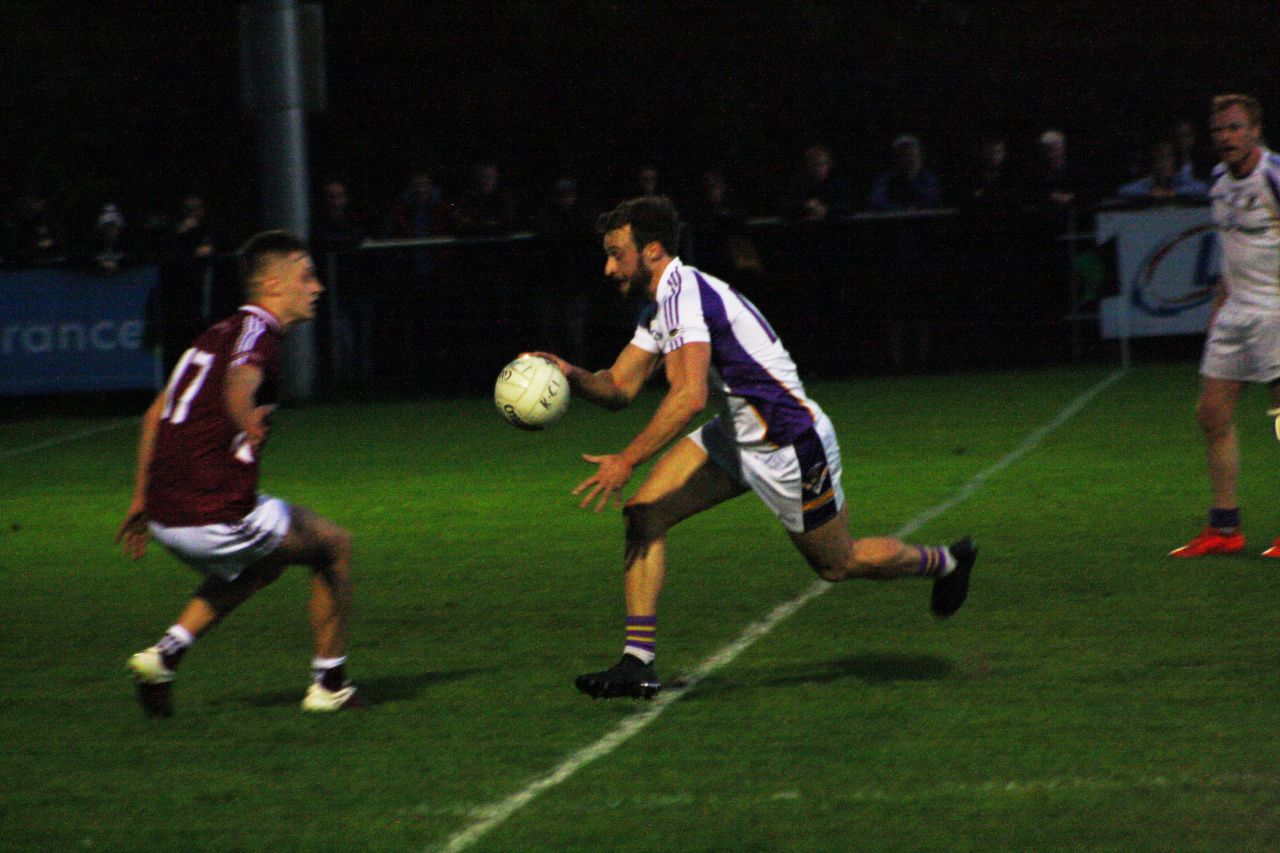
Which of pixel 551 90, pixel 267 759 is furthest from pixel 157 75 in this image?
pixel 267 759

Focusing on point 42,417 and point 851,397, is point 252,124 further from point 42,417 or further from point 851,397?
point 851,397

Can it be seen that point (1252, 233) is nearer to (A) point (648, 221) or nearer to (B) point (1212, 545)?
(B) point (1212, 545)

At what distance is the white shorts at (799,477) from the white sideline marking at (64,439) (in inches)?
404

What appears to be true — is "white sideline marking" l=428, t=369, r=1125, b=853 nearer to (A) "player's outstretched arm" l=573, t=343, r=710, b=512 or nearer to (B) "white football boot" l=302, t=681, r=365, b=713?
(A) "player's outstretched arm" l=573, t=343, r=710, b=512

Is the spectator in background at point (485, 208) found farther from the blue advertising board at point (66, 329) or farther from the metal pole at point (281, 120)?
the blue advertising board at point (66, 329)

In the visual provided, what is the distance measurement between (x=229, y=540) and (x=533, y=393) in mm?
1227

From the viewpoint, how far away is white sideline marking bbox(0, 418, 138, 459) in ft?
53.2

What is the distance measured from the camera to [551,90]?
27797mm

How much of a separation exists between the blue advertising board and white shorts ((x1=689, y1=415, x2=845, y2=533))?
12.2 metres

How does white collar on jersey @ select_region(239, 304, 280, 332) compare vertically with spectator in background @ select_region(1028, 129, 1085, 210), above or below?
above

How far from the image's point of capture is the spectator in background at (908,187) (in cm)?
1914

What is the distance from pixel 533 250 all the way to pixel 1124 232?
5.48 metres

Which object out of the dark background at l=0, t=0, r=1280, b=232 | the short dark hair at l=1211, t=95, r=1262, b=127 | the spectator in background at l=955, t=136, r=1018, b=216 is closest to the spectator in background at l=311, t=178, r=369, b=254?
the spectator in background at l=955, t=136, r=1018, b=216

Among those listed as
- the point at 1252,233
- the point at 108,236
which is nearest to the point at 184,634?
the point at 1252,233
